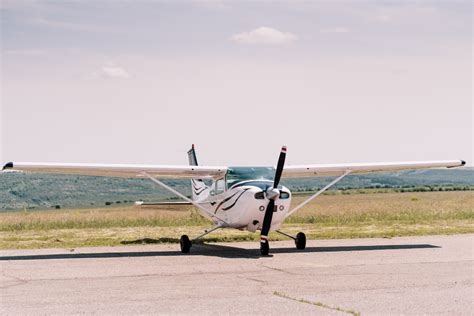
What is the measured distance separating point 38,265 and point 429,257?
29.4 feet

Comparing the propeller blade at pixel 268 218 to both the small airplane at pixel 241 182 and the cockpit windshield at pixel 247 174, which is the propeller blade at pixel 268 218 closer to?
the small airplane at pixel 241 182

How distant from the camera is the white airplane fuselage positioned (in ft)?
65.2

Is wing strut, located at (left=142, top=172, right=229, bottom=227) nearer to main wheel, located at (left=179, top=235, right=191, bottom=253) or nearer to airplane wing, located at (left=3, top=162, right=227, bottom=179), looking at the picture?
airplane wing, located at (left=3, top=162, right=227, bottom=179)

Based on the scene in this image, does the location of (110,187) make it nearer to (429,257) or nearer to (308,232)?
(308,232)

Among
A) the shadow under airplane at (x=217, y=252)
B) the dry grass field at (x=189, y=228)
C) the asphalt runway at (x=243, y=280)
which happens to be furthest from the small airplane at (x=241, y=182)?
the dry grass field at (x=189, y=228)

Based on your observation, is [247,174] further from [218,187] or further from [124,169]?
[124,169]

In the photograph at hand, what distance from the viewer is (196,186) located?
25.8 metres

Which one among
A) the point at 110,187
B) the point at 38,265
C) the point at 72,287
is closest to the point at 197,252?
the point at 38,265

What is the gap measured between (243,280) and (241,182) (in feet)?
22.2

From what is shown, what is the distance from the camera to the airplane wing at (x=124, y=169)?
20438mm

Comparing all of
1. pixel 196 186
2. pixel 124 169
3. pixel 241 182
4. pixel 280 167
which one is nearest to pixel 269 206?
pixel 280 167

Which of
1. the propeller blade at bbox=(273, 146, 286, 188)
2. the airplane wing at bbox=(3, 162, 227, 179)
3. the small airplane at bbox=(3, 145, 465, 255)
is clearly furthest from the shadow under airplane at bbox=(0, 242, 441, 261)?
the airplane wing at bbox=(3, 162, 227, 179)

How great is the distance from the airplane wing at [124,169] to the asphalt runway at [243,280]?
216cm

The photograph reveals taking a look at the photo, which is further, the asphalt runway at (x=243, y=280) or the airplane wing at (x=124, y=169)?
the airplane wing at (x=124, y=169)
